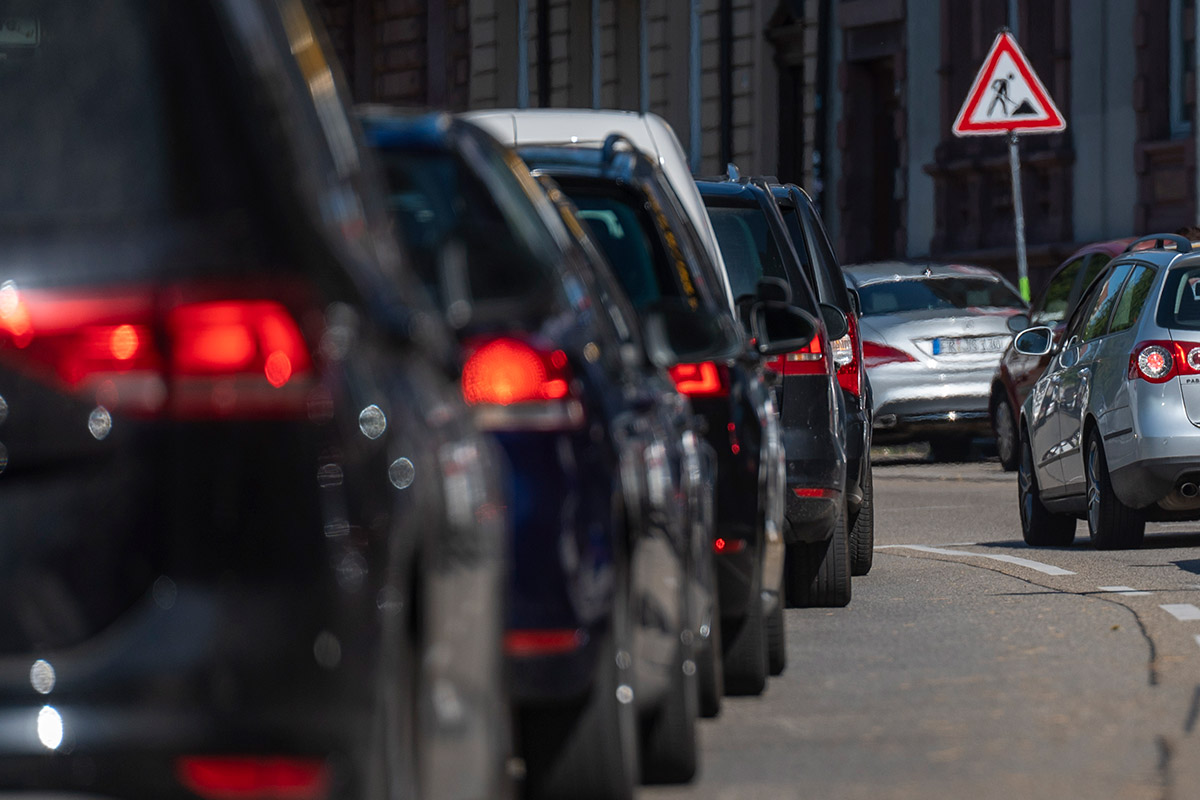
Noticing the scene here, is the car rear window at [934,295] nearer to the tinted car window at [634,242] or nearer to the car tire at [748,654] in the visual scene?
the car tire at [748,654]

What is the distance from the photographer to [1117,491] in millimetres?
12500

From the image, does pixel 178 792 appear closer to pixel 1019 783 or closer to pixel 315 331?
pixel 315 331

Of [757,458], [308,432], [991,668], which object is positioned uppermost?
[308,432]

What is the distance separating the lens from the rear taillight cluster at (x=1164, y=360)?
1221 centimetres

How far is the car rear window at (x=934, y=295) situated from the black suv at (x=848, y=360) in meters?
8.92

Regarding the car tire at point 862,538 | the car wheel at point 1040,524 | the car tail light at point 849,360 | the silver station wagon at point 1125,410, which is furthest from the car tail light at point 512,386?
the car wheel at point 1040,524

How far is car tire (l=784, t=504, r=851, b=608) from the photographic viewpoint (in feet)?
32.9

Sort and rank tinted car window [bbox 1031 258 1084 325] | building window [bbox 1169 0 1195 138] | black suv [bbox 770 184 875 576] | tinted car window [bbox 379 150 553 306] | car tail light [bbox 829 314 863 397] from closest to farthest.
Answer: tinted car window [bbox 379 150 553 306], black suv [bbox 770 184 875 576], car tail light [bbox 829 314 863 397], tinted car window [bbox 1031 258 1084 325], building window [bbox 1169 0 1195 138]

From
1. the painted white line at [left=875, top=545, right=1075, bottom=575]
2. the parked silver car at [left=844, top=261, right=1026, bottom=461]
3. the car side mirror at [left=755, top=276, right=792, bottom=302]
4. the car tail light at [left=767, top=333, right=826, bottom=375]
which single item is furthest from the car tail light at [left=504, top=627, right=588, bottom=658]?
the parked silver car at [left=844, top=261, right=1026, bottom=461]

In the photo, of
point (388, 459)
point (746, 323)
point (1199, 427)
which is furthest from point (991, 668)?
point (388, 459)

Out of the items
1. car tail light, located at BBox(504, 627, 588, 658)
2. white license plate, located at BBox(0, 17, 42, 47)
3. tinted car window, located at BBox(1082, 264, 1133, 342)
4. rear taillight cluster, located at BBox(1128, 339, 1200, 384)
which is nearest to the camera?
white license plate, located at BBox(0, 17, 42, 47)

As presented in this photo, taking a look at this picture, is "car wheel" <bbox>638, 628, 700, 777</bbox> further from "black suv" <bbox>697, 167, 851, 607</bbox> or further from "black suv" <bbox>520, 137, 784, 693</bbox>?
"black suv" <bbox>697, 167, 851, 607</bbox>

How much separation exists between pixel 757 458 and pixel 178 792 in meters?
4.41

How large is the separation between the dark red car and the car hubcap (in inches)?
206
